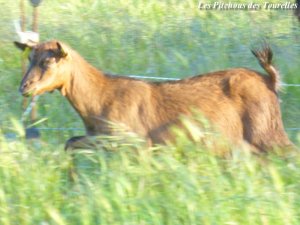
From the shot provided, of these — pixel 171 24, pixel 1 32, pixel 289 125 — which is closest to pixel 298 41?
Answer: pixel 171 24

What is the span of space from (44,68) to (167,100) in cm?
94

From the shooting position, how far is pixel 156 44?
1115 centimetres

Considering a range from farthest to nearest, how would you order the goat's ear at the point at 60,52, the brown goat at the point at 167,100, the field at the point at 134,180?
the brown goat at the point at 167,100, the goat's ear at the point at 60,52, the field at the point at 134,180

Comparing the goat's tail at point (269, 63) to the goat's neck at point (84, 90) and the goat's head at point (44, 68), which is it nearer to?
the goat's neck at point (84, 90)

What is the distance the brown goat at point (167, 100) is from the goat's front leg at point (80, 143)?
180 mm

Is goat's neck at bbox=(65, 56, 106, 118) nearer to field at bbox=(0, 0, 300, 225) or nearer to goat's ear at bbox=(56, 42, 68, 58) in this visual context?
goat's ear at bbox=(56, 42, 68, 58)

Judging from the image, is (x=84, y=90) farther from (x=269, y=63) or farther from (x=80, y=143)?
(x=269, y=63)

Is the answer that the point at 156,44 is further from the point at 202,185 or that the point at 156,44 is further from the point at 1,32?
the point at 202,185

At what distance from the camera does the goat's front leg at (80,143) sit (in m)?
7.80

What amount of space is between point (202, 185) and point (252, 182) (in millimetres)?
326

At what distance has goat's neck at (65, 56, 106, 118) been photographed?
8195 millimetres

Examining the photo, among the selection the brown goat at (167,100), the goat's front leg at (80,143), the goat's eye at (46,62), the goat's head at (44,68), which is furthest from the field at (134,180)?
the goat's eye at (46,62)

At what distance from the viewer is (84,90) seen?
824cm

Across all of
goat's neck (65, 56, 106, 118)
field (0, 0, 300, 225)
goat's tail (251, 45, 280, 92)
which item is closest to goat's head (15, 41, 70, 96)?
goat's neck (65, 56, 106, 118)
